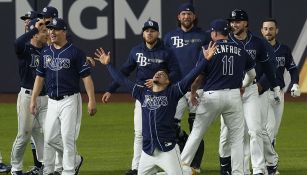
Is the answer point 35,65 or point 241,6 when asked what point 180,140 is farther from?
point 241,6

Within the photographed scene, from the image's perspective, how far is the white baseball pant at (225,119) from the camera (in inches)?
502

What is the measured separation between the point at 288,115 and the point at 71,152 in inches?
368

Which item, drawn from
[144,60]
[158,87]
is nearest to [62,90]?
[144,60]

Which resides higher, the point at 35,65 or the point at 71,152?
the point at 35,65

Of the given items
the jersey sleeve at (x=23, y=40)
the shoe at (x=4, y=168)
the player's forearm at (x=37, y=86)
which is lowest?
the shoe at (x=4, y=168)

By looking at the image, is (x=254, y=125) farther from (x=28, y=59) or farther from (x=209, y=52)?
(x=28, y=59)

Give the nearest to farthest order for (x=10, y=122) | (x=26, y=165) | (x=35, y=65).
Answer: (x=35, y=65), (x=26, y=165), (x=10, y=122)

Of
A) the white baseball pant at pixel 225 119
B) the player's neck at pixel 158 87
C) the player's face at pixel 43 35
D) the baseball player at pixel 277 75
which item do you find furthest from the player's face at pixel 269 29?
the player's neck at pixel 158 87

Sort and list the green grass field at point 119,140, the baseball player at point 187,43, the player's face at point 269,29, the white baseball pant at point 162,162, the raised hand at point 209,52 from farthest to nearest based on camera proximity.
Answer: the green grass field at point 119,140
the player's face at point 269,29
the baseball player at point 187,43
the raised hand at point 209,52
the white baseball pant at point 162,162

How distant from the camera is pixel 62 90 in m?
12.9

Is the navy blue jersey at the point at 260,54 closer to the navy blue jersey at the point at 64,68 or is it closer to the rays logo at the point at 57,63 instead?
the navy blue jersey at the point at 64,68

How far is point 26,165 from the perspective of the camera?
49.3 feet

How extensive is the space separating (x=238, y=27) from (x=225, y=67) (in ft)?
2.49

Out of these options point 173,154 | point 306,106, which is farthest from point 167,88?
point 306,106
